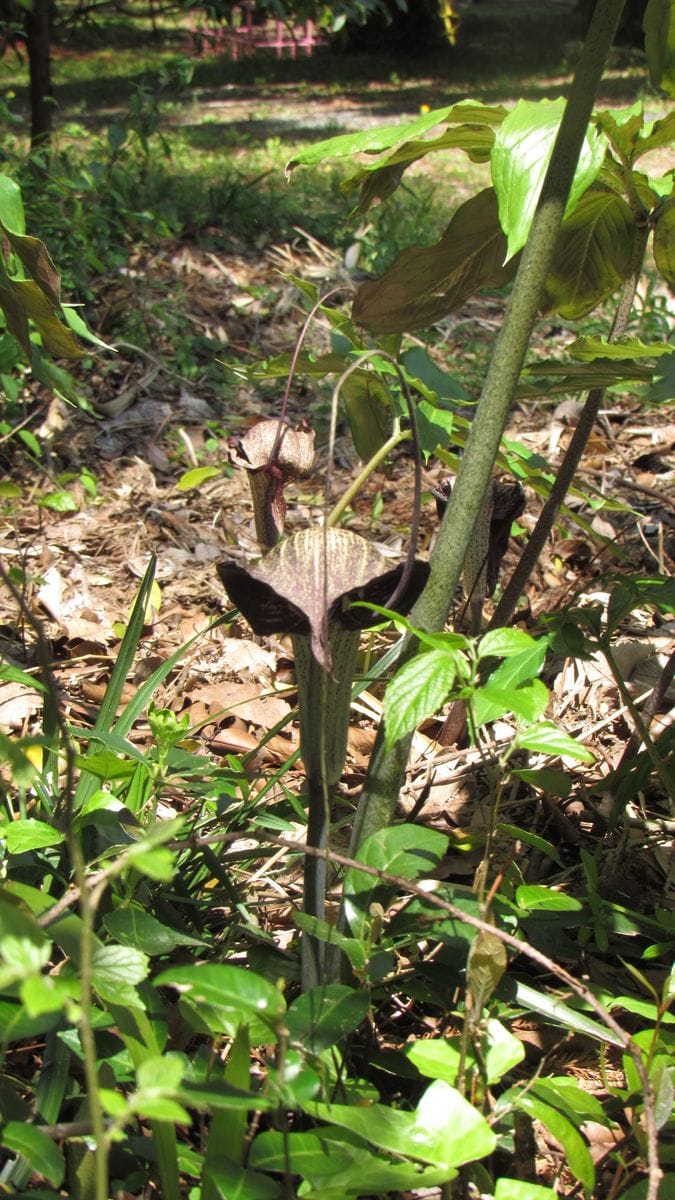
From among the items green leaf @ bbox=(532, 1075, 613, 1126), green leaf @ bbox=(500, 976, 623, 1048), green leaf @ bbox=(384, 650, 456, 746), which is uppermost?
green leaf @ bbox=(384, 650, 456, 746)

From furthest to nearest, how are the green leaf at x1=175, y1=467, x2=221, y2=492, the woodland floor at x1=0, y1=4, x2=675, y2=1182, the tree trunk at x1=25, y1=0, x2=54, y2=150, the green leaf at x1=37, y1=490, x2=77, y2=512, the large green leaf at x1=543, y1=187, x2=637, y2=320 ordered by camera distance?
the tree trunk at x1=25, y1=0, x2=54, y2=150 < the green leaf at x1=37, y1=490, x2=77, y2=512 < the green leaf at x1=175, y1=467, x2=221, y2=492 < the woodland floor at x1=0, y1=4, x2=675, y2=1182 < the large green leaf at x1=543, y1=187, x2=637, y2=320

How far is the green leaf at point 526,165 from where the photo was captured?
93cm

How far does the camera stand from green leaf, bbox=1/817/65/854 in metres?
1.08

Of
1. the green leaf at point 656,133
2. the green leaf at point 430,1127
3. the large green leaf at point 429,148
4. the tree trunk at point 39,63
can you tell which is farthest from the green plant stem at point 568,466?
the tree trunk at point 39,63

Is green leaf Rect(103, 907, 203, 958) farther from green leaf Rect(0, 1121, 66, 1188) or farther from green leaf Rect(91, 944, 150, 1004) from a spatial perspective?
green leaf Rect(0, 1121, 66, 1188)

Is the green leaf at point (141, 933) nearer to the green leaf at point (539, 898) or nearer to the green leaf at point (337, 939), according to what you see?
the green leaf at point (337, 939)

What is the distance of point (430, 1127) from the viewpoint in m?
0.88

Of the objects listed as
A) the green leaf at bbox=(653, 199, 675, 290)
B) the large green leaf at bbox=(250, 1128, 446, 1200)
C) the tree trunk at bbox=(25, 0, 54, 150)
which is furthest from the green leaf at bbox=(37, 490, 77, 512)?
the tree trunk at bbox=(25, 0, 54, 150)

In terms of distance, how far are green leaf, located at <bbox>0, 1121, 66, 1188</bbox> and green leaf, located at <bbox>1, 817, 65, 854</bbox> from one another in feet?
1.03

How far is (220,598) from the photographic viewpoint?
217 cm

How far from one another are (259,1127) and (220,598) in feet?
4.10

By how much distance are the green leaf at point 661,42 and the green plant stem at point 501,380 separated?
0.23m

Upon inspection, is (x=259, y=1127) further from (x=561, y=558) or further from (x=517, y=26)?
(x=517, y=26)

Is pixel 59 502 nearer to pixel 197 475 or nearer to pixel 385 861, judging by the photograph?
pixel 197 475
